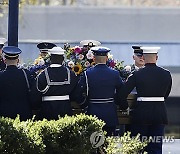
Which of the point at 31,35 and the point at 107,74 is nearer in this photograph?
the point at 107,74

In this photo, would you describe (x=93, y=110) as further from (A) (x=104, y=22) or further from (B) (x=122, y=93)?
(A) (x=104, y=22)

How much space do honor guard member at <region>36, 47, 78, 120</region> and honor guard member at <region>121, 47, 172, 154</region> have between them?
66cm

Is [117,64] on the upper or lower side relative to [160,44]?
upper

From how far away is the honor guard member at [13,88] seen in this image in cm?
671

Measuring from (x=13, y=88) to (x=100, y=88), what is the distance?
94 centimetres

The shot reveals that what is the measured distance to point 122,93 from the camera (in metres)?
7.04

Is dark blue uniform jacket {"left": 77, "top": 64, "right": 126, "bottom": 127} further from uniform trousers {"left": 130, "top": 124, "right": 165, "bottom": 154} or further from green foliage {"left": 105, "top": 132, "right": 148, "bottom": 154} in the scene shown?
green foliage {"left": 105, "top": 132, "right": 148, "bottom": 154}

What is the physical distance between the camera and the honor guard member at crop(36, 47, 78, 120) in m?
6.79

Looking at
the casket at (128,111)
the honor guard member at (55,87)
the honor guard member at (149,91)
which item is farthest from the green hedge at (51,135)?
the casket at (128,111)

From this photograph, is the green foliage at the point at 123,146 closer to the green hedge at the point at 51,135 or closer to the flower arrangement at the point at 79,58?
the green hedge at the point at 51,135

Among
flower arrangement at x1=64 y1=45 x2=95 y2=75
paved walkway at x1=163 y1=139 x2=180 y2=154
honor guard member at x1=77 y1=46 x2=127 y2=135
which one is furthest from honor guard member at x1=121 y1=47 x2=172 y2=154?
paved walkway at x1=163 y1=139 x2=180 y2=154

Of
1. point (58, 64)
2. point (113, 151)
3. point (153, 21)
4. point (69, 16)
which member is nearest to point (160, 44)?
point (153, 21)

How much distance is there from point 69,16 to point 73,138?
37.3ft

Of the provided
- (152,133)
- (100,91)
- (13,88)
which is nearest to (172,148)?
(152,133)
